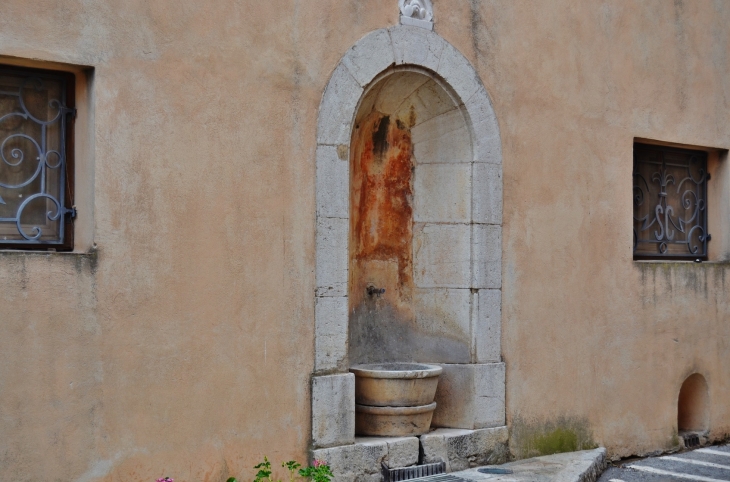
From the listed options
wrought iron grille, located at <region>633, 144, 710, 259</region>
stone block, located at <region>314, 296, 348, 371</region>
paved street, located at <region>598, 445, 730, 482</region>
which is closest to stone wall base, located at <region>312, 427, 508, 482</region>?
stone block, located at <region>314, 296, 348, 371</region>

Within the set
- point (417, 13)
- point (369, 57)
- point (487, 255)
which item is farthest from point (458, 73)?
point (487, 255)

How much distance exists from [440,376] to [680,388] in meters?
2.62

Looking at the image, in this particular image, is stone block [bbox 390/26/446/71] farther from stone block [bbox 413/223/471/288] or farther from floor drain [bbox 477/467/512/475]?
floor drain [bbox 477/467/512/475]

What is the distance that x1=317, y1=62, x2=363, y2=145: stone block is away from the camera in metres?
5.68

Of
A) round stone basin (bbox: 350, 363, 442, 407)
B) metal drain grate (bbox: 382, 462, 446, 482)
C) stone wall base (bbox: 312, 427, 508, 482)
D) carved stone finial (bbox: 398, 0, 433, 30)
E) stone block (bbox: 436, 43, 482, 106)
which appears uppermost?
carved stone finial (bbox: 398, 0, 433, 30)

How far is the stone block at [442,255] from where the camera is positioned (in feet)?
21.4

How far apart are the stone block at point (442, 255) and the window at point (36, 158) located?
2653mm

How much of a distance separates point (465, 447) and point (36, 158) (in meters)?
3.33

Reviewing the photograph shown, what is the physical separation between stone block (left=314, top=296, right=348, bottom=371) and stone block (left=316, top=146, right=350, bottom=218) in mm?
535

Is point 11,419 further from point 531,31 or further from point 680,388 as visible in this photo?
point 680,388

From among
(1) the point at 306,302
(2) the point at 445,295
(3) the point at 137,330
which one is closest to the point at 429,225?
(2) the point at 445,295

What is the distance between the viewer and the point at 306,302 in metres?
5.59

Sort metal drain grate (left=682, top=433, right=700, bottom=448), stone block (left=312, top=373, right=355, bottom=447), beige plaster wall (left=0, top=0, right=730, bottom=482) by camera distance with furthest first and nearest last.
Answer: metal drain grate (left=682, top=433, right=700, bottom=448) → stone block (left=312, top=373, right=355, bottom=447) → beige plaster wall (left=0, top=0, right=730, bottom=482)

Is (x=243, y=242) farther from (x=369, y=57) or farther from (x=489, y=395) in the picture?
(x=489, y=395)
